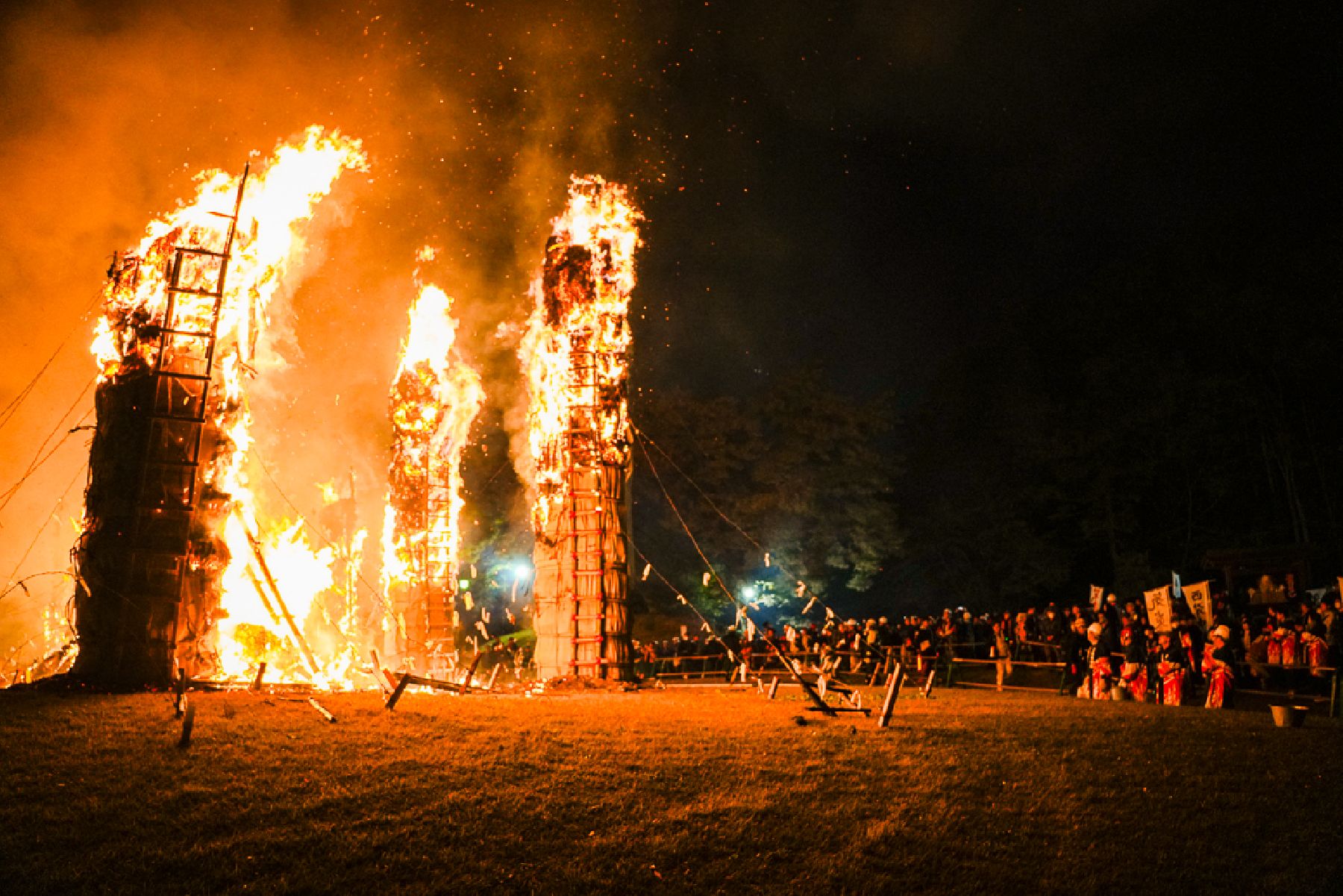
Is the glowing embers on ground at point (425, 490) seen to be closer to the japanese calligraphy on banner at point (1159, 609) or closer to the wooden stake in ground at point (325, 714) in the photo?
the wooden stake in ground at point (325, 714)

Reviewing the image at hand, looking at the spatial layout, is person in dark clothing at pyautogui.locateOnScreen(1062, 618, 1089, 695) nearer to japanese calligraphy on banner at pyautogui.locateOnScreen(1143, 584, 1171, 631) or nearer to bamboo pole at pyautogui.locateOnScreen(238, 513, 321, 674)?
japanese calligraphy on banner at pyautogui.locateOnScreen(1143, 584, 1171, 631)

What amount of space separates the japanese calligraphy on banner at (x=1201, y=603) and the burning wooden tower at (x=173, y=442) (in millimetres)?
22227

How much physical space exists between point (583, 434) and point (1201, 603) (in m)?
16.0

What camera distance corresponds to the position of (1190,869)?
8617 mm

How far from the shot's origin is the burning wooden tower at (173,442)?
669 inches

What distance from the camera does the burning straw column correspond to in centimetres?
2300

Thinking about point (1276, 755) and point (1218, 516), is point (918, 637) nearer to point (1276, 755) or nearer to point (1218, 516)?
point (1276, 755)

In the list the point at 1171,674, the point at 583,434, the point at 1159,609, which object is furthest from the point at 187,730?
the point at 1159,609

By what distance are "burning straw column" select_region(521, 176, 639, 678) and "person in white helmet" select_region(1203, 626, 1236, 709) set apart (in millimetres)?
13228

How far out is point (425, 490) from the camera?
1205 inches

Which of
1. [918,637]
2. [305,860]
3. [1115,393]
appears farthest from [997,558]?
[305,860]

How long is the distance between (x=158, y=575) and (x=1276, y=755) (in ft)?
63.3

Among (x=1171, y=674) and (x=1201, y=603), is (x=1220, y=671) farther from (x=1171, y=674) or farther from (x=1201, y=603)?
(x=1201, y=603)

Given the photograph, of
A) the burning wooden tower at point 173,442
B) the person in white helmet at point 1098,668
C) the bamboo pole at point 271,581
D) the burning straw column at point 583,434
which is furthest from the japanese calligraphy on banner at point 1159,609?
the burning wooden tower at point 173,442
